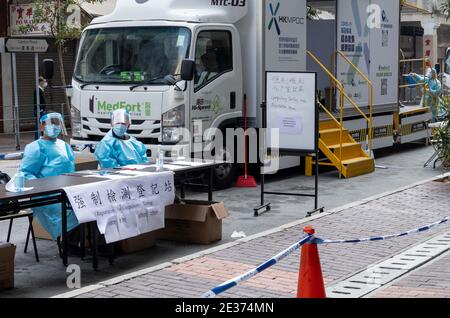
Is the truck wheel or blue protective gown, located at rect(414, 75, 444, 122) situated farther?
blue protective gown, located at rect(414, 75, 444, 122)

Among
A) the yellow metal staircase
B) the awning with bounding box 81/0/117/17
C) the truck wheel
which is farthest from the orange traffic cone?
the awning with bounding box 81/0/117/17

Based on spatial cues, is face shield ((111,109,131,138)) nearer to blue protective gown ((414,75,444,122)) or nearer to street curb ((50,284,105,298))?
street curb ((50,284,105,298))

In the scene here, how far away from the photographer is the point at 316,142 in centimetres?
1104

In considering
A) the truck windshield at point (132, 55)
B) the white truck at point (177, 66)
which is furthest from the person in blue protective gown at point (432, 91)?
the truck windshield at point (132, 55)

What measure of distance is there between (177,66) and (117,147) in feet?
10.4

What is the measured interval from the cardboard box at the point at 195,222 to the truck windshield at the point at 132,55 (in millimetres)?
3527

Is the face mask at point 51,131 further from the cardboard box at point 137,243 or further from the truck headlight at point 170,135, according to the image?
the truck headlight at point 170,135

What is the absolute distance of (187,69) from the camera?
11.9m

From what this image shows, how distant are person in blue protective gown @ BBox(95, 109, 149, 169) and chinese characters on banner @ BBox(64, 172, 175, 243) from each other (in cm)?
102

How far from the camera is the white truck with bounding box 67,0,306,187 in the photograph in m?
12.3

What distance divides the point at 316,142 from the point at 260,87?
2.79 meters

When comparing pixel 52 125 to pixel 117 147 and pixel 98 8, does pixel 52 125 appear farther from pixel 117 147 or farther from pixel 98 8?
pixel 98 8

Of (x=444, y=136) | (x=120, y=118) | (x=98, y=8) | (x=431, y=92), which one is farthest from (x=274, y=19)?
(x=98, y=8)
